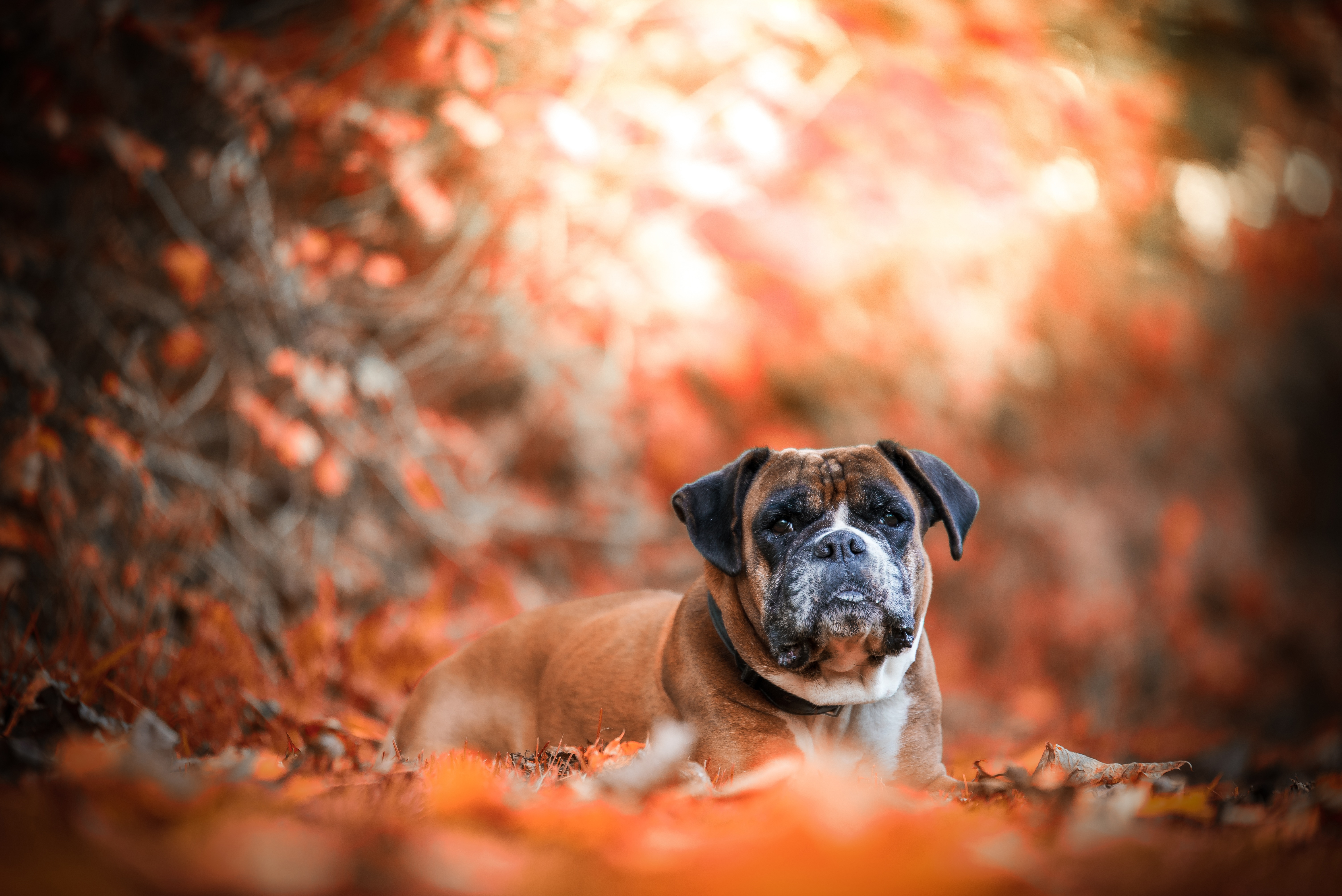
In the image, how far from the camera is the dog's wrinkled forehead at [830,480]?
10.7ft

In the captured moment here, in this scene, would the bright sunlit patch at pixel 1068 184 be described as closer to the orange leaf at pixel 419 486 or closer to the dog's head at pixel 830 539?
the dog's head at pixel 830 539

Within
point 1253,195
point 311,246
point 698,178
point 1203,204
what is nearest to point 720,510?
point 698,178

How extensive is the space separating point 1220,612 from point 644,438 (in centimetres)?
687

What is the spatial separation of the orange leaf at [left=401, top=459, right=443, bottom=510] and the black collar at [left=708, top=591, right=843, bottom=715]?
287 centimetres

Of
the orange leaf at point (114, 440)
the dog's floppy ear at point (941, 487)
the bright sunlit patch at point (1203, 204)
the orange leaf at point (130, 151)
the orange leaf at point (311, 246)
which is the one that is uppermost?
the orange leaf at point (130, 151)

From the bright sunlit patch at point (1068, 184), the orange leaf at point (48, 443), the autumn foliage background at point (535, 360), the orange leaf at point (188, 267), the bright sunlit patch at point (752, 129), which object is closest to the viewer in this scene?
the autumn foliage background at point (535, 360)

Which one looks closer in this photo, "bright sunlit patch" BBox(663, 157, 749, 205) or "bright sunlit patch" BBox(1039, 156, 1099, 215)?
"bright sunlit patch" BBox(663, 157, 749, 205)

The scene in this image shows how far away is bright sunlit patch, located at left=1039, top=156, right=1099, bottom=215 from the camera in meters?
6.80

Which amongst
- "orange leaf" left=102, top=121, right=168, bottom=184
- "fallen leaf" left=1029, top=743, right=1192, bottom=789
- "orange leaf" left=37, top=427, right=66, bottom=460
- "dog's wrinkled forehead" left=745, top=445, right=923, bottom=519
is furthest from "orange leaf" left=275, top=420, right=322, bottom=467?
"fallen leaf" left=1029, top=743, right=1192, bottom=789

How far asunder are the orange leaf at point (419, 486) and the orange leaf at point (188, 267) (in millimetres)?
1465

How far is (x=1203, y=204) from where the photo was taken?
10.1m

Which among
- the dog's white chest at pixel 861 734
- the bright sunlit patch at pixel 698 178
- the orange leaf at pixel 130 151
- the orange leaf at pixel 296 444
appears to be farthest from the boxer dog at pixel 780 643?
the orange leaf at pixel 130 151

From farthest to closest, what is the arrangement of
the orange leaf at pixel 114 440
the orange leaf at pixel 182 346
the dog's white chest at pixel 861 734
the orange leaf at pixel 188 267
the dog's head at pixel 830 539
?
the orange leaf at pixel 182 346, the orange leaf at pixel 188 267, the orange leaf at pixel 114 440, the dog's white chest at pixel 861 734, the dog's head at pixel 830 539

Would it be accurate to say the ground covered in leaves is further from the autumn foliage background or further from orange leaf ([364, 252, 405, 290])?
orange leaf ([364, 252, 405, 290])
